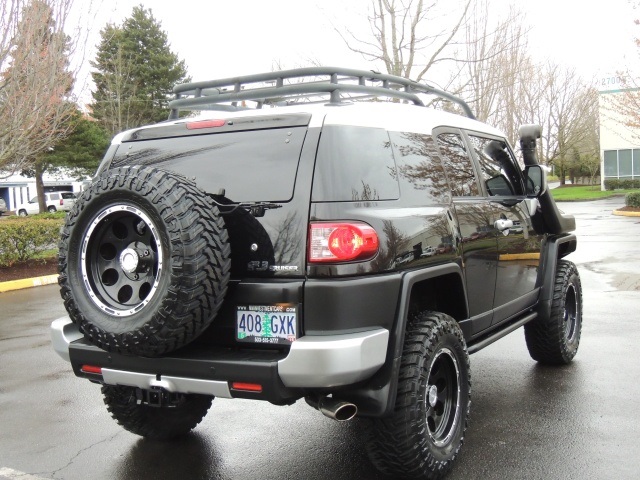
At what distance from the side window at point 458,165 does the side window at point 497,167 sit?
9.4 inches

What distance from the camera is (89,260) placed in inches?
127

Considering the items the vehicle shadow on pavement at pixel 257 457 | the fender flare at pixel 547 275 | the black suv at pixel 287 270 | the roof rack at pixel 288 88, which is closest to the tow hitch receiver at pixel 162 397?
the black suv at pixel 287 270

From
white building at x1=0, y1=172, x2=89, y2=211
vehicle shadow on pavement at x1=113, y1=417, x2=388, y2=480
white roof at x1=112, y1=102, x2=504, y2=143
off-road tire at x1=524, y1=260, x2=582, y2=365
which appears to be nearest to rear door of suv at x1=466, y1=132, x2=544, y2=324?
off-road tire at x1=524, y1=260, x2=582, y2=365

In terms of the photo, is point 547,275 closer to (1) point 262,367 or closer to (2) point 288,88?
(2) point 288,88

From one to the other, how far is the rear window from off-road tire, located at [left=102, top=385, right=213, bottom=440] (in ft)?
4.42

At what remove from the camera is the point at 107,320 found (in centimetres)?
308

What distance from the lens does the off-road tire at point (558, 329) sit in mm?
5312

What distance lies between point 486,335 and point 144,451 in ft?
7.81

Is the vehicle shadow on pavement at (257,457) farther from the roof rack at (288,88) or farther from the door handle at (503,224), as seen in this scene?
the roof rack at (288,88)

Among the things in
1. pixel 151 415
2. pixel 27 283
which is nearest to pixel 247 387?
pixel 151 415

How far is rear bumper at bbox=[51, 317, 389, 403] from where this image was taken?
9.41 feet

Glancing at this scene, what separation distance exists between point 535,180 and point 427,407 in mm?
2556

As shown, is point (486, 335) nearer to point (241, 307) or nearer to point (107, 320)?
point (241, 307)

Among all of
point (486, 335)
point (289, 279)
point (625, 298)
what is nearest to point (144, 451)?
point (289, 279)
